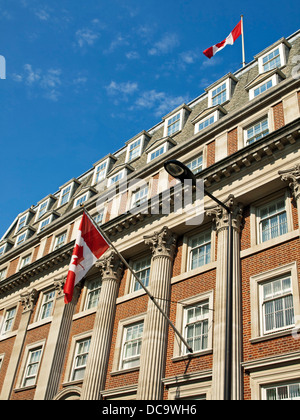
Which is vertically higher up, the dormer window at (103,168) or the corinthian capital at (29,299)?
the dormer window at (103,168)

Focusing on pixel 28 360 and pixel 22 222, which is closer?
pixel 28 360

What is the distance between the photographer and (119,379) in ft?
72.7

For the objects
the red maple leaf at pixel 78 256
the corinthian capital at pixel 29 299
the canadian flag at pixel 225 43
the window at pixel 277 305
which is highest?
the canadian flag at pixel 225 43

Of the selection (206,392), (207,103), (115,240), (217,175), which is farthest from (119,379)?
(207,103)

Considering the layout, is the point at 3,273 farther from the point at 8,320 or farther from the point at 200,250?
the point at 200,250

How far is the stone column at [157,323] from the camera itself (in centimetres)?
1972

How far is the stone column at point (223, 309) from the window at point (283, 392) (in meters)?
0.97

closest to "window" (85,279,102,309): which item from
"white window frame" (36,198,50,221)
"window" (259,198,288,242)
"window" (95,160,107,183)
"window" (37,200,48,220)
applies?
"window" (95,160,107,183)

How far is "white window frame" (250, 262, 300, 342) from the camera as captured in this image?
17142 mm

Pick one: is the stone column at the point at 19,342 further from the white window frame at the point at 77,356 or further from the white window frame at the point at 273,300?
the white window frame at the point at 273,300

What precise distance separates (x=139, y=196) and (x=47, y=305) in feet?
31.7

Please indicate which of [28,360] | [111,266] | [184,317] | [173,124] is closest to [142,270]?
[111,266]

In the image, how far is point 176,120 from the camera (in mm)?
32625

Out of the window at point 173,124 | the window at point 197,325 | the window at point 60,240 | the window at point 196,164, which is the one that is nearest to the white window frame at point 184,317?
the window at point 197,325
